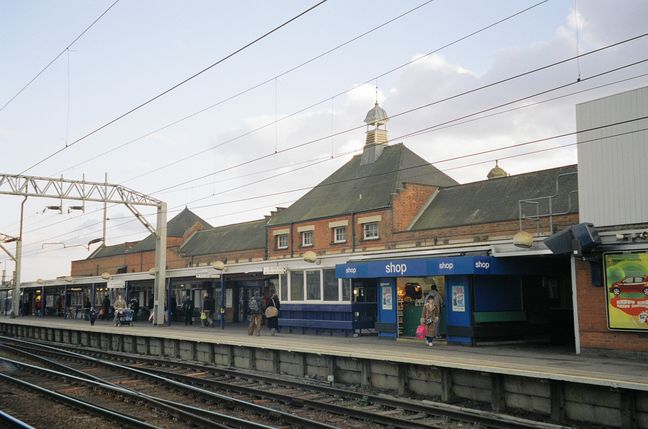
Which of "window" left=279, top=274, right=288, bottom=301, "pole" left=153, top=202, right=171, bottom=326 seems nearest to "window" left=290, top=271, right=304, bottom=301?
"window" left=279, top=274, right=288, bottom=301

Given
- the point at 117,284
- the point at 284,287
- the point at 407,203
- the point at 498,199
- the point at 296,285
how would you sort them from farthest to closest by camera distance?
the point at 117,284, the point at 407,203, the point at 498,199, the point at 284,287, the point at 296,285

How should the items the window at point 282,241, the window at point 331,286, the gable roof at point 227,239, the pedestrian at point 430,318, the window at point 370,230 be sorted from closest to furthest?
1. the pedestrian at point 430,318
2. the window at point 331,286
3. the window at point 370,230
4. the window at point 282,241
5. the gable roof at point 227,239

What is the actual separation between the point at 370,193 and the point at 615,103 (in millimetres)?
22103

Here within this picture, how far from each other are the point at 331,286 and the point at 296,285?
201 centimetres

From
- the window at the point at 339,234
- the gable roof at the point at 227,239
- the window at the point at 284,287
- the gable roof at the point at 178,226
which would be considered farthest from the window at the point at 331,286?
the gable roof at the point at 178,226

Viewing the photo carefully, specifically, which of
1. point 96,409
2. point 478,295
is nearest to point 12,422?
point 96,409

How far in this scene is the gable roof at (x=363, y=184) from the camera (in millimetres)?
36062

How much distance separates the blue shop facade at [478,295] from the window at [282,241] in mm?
19501

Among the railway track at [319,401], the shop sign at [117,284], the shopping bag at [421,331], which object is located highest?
the shop sign at [117,284]

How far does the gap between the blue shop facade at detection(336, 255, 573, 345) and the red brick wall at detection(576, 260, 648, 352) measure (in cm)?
261

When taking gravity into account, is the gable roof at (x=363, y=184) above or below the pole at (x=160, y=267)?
above

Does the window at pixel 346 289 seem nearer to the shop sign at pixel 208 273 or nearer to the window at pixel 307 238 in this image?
the shop sign at pixel 208 273

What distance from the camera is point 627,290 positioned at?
14.3 meters

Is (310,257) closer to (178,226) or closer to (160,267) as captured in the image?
(160,267)
